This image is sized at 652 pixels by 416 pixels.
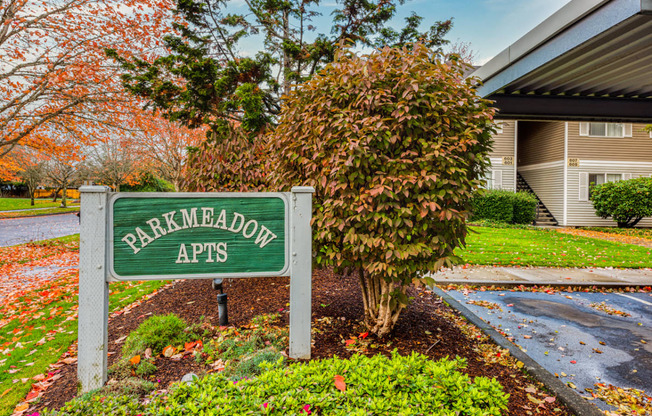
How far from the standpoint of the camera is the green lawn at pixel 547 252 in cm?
758

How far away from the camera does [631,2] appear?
2.92 meters

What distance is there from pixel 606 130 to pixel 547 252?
1183cm

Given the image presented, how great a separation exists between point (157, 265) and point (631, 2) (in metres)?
4.54

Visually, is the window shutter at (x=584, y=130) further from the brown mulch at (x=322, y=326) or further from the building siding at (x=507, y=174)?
the brown mulch at (x=322, y=326)

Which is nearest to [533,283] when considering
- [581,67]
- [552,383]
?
[581,67]

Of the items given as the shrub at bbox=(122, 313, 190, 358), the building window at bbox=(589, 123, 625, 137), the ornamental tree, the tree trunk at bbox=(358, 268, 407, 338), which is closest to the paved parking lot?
the tree trunk at bbox=(358, 268, 407, 338)

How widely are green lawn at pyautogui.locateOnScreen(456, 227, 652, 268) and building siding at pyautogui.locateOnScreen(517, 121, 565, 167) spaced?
7.03m

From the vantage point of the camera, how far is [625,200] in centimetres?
1441

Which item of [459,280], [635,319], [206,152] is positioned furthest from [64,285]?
[635,319]

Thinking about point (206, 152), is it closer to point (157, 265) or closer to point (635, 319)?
point (157, 265)

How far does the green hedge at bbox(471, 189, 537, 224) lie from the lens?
15.0m

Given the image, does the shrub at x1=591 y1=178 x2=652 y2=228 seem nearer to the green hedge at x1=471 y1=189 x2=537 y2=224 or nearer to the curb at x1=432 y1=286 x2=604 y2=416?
the green hedge at x1=471 y1=189 x2=537 y2=224

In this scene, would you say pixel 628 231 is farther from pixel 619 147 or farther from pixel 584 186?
pixel 619 147

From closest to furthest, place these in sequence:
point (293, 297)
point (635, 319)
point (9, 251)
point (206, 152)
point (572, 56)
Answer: point (293, 297)
point (572, 56)
point (635, 319)
point (206, 152)
point (9, 251)
